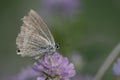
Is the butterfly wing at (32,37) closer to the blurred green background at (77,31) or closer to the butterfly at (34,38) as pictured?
the butterfly at (34,38)

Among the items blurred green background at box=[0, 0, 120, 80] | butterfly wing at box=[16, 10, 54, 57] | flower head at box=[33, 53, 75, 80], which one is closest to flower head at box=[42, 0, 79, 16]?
blurred green background at box=[0, 0, 120, 80]

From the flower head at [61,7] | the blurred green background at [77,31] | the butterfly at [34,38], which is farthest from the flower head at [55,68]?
the flower head at [61,7]

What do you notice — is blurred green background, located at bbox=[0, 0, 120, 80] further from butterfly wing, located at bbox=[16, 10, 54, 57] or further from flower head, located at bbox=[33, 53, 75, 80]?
flower head, located at bbox=[33, 53, 75, 80]

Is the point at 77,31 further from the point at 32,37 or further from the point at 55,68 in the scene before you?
the point at 55,68

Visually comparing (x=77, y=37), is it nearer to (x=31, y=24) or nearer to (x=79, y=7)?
(x=79, y=7)

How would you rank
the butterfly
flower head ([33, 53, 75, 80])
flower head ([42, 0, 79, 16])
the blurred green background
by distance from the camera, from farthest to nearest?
flower head ([42, 0, 79, 16]), the blurred green background, the butterfly, flower head ([33, 53, 75, 80])

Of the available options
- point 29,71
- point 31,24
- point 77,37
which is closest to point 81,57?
point 77,37
